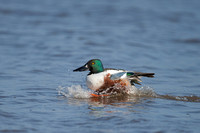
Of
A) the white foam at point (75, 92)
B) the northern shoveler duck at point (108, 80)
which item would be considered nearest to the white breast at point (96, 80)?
the northern shoveler duck at point (108, 80)

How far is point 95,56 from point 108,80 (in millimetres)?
4073

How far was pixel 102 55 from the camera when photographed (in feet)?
35.3

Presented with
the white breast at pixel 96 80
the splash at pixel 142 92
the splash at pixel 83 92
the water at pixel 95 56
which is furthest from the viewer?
the splash at pixel 142 92

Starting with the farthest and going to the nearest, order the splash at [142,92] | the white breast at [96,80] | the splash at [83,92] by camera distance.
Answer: the splash at [142,92] < the splash at [83,92] < the white breast at [96,80]

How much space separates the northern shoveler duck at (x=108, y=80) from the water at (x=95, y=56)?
0.18 m

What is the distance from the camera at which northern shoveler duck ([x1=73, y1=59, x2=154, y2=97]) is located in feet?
21.6

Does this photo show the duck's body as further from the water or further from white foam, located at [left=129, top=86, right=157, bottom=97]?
white foam, located at [left=129, top=86, right=157, bottom=97]

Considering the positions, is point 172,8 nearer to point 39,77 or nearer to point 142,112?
point 39,77

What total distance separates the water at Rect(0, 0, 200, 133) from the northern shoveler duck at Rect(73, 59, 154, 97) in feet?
0.60

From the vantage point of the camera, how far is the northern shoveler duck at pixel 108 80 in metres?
6.59

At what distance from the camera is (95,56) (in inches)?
418

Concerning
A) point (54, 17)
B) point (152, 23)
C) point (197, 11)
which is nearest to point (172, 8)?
point (197, 11)

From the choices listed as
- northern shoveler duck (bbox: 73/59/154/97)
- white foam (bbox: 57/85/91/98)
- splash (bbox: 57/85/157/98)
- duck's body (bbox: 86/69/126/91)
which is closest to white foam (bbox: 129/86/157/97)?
splash (bbox: 57/85/157/98)

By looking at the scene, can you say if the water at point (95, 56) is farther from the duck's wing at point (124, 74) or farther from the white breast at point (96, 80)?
the duck's wing at point (124, 74)
